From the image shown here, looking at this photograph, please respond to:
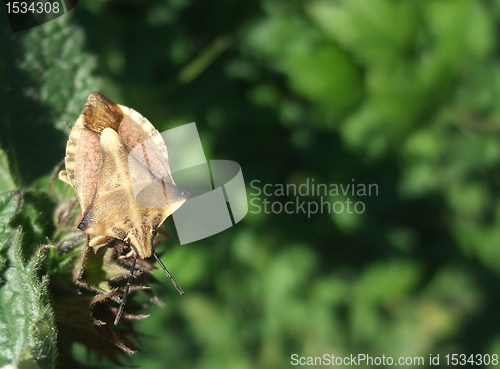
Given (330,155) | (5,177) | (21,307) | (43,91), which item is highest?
(43,91)

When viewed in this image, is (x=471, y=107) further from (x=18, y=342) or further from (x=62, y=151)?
(x=18, y=342)

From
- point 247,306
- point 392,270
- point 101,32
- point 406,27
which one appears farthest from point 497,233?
point 101,32

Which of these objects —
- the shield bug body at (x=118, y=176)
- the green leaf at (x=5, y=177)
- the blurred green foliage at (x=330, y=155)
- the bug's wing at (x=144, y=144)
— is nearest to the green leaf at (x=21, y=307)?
the shield bug body at (x=118, y=176)

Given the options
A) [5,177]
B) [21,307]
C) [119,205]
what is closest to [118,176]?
[119,205]

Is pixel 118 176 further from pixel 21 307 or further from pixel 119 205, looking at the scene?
pixel 21 307

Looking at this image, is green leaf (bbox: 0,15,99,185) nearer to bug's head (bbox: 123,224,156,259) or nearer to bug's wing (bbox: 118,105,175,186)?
bug's wing (bbox: 118,105,175,186)

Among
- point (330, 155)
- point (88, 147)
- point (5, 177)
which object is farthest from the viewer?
point (330, 155)

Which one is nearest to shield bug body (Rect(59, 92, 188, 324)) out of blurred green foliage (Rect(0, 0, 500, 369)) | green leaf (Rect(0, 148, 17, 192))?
green leaf (Rect(0, 148, 17, 192))
